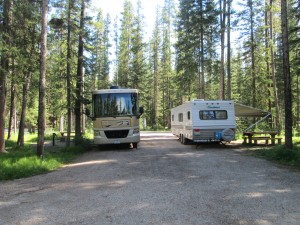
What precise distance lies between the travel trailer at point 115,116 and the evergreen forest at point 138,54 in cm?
203

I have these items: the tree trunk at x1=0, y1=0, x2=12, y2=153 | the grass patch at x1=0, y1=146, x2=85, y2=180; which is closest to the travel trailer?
the grass patch at x1=0, y1=146, x2=85, y2=180

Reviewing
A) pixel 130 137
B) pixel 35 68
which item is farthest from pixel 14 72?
pixel 130 137

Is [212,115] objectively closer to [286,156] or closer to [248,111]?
[248,111]

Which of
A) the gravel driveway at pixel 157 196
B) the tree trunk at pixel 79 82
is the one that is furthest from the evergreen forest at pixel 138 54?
the gravel driveway at pixel 157 196

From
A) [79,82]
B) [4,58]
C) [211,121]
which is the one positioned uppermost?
[4,58]

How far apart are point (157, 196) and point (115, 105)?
403 inches

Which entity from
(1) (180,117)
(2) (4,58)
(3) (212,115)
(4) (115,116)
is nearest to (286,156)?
(3) (212,115)

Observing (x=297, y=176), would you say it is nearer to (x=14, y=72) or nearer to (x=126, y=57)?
(x=14, y=72)

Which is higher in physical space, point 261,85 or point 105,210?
point 261,85

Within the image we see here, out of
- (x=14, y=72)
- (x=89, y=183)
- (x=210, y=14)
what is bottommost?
(x=89, y=183)

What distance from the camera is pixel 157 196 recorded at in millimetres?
6371

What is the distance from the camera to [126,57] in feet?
138

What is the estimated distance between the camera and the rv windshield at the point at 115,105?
16.1 m

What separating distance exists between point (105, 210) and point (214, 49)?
83.6ft
